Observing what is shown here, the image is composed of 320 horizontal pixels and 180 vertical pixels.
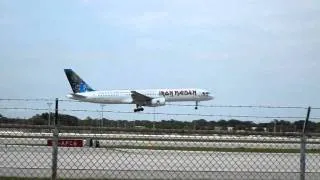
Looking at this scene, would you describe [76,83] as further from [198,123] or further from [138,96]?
[198,123]

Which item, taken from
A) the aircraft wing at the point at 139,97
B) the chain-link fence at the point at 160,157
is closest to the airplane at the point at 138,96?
the aircraft wing at the point at 139,97

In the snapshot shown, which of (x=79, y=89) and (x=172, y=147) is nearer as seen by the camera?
(x=172, y=147)

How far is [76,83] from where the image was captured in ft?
273

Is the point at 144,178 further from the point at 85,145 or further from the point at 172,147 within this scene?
the point at 85,145

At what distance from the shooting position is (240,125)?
426 inches

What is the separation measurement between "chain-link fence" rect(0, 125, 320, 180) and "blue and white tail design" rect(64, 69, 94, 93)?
5436cm

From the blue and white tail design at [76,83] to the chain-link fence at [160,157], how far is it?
178ft

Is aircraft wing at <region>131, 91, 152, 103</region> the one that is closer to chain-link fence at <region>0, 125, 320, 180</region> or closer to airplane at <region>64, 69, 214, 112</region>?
airplane at <region>64, 69, 214, 112</region>

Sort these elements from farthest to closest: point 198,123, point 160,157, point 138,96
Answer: point 138,96
point 160,157
point 198,123

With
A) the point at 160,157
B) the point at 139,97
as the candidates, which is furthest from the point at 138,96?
the point at 160,157

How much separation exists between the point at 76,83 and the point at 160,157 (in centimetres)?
6533

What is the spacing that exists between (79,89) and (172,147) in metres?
61.6

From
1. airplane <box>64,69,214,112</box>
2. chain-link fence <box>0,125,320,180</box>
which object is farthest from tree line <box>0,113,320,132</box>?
airplane <box>64,69,214,112</box>

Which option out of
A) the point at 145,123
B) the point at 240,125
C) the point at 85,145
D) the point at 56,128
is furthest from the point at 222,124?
the point at 85,145
